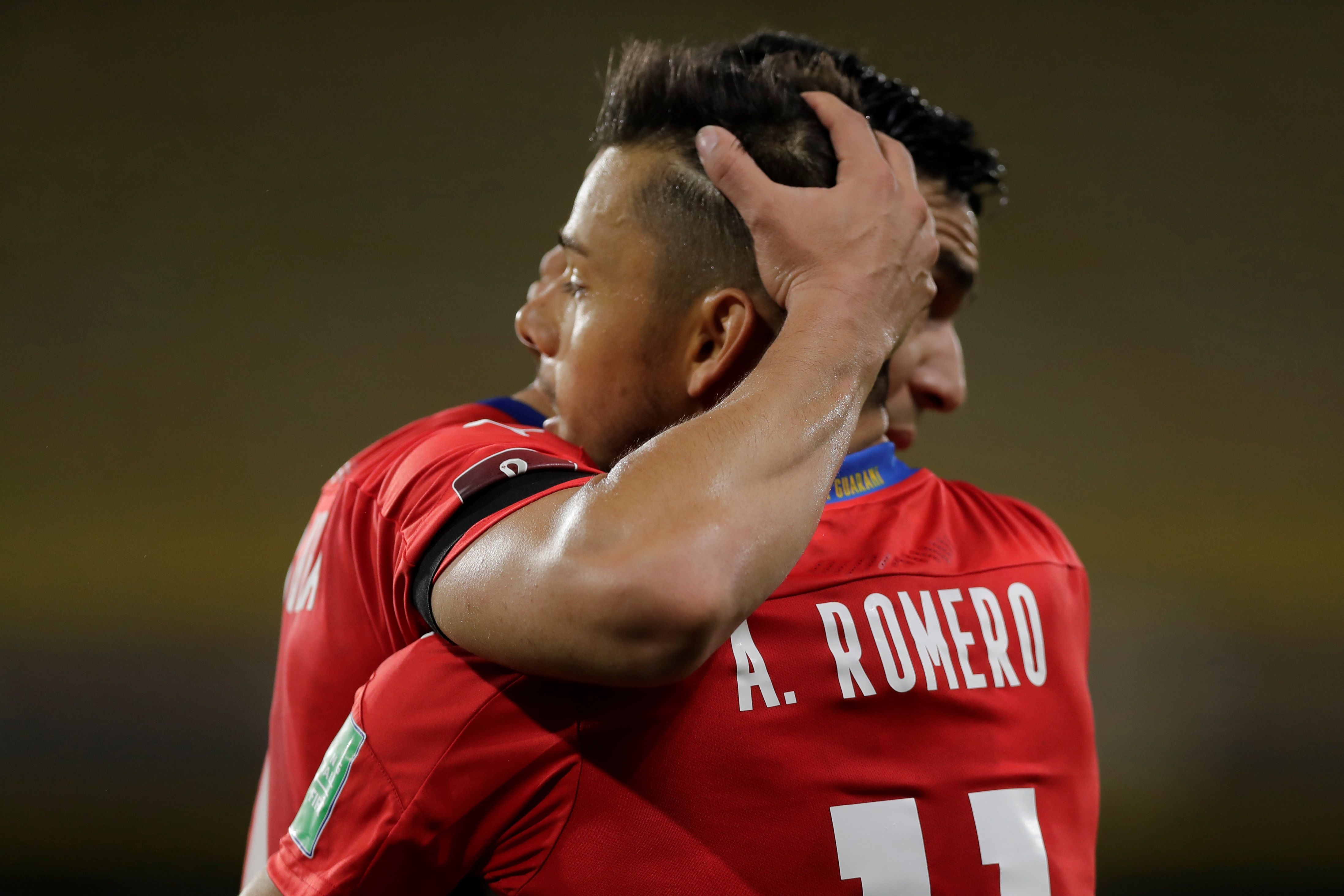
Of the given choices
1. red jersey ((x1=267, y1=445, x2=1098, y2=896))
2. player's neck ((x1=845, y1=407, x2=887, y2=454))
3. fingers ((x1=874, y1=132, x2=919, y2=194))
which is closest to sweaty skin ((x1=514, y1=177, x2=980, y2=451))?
player's neck ((x1=845, y1=407, x2=887, y2=454))

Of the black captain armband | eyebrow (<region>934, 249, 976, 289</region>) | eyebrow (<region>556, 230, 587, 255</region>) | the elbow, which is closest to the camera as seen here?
the elbow

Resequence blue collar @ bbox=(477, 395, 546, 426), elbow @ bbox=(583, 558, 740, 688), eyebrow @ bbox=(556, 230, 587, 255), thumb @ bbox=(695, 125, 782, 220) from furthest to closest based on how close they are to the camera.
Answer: blue collar @ bbox=(477, 395, 546, 426) < eyebrow @ bbox=(556, 230, 587, 255) < thumb @ bbox=(695, 125, 782, 220) < elbow @ bbox=(583, 558, 740, 688)

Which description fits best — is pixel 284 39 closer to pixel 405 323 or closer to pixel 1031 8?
pixel 405 323

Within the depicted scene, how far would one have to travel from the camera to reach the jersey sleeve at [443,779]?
2.28ft

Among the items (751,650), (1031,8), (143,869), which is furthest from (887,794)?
(1031,8)

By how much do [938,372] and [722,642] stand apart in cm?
90

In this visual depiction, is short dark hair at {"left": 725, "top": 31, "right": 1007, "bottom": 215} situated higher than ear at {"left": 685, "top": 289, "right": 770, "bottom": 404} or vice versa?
short dark hair at {"left": 725, "top": 31, "right": 1007, "bottom": 215}

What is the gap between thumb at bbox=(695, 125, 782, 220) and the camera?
0.82m

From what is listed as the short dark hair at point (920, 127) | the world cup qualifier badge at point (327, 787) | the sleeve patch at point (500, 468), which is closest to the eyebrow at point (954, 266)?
the short dark hair at point (920, 127)

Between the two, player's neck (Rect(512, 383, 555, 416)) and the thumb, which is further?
player's neck (Rect(512, 383, 555, 416))

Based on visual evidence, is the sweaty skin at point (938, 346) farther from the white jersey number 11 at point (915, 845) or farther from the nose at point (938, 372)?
the white jersey number 11 at point (915, 845)

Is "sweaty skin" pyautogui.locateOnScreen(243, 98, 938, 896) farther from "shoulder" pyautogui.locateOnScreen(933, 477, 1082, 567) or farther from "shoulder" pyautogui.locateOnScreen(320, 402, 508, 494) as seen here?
"shoulder" pyautogui.locateOnScreen(933, 477, 1082, 567)

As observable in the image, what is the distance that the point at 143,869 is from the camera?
3344mm

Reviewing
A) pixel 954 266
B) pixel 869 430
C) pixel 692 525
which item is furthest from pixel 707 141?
pixel 954 266
